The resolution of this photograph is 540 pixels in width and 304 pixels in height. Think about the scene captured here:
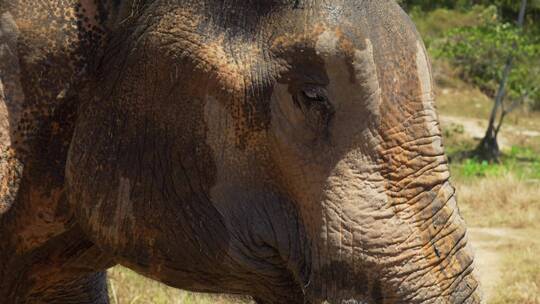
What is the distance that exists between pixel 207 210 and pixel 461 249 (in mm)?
541

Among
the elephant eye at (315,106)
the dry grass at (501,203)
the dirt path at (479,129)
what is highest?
the elephant eye at (315,106)

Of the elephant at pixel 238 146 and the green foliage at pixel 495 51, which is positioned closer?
the elephant at pixel 238 146

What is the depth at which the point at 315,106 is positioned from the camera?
1918mm

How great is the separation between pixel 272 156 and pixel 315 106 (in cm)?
14

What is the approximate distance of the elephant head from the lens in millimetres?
1870

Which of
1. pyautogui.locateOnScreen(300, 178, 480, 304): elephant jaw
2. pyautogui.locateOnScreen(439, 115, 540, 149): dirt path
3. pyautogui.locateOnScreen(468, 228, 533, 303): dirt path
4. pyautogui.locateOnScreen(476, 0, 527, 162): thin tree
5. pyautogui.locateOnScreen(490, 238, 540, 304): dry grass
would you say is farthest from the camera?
pyautogui.locateOnScreen(439, 115, 540, 149): dirt path

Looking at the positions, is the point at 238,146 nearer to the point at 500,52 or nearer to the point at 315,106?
the point at 315,106

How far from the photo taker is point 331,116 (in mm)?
1907

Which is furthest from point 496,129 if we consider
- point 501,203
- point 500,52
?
point 501,203

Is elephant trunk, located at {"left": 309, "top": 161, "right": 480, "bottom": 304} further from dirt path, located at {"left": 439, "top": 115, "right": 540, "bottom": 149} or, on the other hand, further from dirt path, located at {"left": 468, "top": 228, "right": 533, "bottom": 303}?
dirt path, located at {"left": 439, "top": 115, "right": 540, "bottom": 149}

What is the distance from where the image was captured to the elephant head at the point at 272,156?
6.14 ft

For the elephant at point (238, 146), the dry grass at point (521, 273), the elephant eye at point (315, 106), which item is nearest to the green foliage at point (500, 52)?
the dry grass at point (521, 273)

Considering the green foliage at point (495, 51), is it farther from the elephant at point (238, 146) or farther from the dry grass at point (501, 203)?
the elephant at point (238, 146)

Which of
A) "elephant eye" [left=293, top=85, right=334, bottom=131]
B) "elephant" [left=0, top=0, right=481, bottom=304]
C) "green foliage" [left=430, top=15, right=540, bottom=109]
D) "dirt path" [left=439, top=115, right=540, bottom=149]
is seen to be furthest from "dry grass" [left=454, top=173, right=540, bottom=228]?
"dirt path" [left=439, top=115, right=540, bottom=149]
